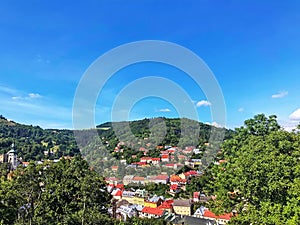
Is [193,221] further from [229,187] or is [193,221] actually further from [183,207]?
[229,187]

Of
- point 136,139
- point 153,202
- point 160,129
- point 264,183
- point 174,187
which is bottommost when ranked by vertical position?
point 153,202

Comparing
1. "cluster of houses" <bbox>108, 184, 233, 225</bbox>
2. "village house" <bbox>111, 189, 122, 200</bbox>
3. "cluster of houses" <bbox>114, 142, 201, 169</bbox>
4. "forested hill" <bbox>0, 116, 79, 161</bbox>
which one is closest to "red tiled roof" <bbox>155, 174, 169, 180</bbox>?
"cluster of houses" <bbox>114, 142, 201, 169</bbox>

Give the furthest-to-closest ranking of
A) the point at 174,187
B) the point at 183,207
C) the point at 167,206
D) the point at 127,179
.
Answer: the point at 127,179 < the point at 174,187 < the point at 167,206 < the point at 183,207

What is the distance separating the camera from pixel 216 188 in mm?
8875

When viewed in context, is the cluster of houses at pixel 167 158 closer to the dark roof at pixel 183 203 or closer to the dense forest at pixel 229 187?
the dark roof at pixel 183 203

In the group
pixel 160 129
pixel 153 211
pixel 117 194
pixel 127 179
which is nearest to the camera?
pixel 153 211

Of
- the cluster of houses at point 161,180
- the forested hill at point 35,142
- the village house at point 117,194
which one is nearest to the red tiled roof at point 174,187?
the cluster of houses at point 161,180

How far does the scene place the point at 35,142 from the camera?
82.2 metres

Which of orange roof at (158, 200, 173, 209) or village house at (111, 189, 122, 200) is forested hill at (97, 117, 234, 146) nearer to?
village house at (111, 189, 122, 200)

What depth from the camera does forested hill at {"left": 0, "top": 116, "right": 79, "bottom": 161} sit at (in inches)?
2616

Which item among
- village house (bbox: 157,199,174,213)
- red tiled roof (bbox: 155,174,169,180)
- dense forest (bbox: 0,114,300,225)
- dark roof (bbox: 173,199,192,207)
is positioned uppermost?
dense forest (bbox: 0,114,300,225)

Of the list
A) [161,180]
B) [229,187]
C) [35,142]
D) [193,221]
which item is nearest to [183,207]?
[193,221]

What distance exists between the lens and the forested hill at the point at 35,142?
6644 cm

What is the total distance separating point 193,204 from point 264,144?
27.9 meters
